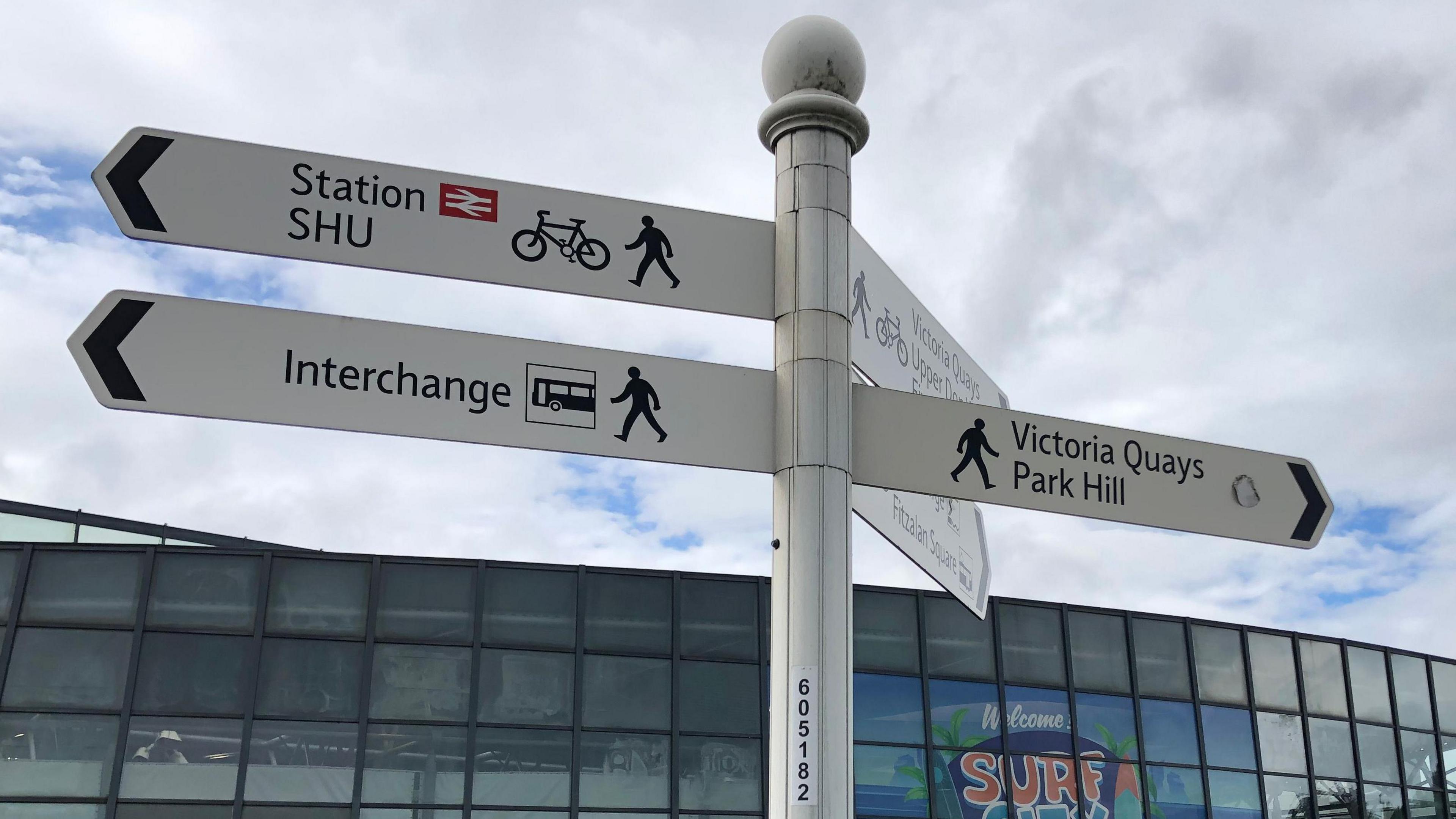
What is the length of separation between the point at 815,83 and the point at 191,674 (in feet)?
45.7

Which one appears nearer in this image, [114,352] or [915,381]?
[114,352]

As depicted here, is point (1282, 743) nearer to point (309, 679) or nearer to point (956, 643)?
point (956, 643)

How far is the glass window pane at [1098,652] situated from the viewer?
19.0 meters

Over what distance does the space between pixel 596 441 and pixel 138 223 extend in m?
1.27

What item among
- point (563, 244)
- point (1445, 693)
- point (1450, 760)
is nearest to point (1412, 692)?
point (1445, 693)

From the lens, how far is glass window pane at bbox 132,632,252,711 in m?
15.6

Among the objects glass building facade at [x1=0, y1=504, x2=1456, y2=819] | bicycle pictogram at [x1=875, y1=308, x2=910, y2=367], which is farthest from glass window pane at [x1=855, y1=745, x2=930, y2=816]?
bicycle pictogram at [x1=875, y1=308, x2=910, y2=367]

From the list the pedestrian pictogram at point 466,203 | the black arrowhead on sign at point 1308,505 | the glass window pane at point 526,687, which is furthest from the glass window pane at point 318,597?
the black arrowhead on sign at point 1308,505

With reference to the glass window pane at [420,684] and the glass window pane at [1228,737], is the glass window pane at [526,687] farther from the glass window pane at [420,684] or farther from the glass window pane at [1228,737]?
the glass window pane at [1228,737]

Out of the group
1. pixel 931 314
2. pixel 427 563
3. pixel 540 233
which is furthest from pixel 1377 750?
pixel 540 233

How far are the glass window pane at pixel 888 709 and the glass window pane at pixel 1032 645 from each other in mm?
1522

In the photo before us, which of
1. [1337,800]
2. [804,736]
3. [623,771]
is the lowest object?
[804,736]

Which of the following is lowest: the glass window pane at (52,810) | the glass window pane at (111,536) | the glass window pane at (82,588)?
the glass window pane at (52,810)

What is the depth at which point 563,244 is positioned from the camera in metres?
3.80
